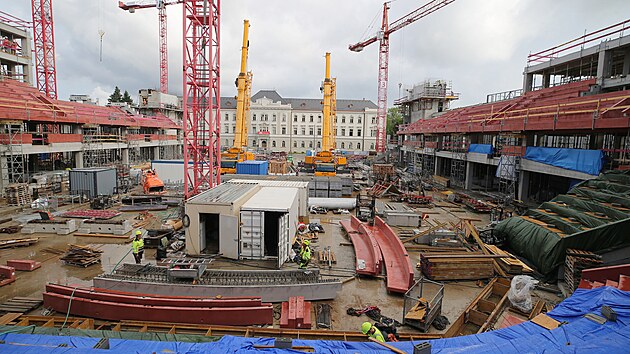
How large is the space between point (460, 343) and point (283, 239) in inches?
277

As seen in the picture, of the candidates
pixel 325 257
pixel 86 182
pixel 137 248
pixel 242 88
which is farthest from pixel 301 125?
pixel 137 248

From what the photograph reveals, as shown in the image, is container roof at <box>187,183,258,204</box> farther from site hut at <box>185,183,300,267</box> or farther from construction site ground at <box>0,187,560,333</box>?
construction site ground at <box>0,187,560,333</box>

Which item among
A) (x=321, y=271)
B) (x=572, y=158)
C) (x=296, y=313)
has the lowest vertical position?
(x=321, y=271)

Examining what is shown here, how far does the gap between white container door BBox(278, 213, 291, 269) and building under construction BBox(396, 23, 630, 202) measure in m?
16.6

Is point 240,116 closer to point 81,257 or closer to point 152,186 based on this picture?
point 152,186

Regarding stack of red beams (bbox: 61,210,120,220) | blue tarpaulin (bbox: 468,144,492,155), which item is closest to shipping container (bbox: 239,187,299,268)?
stack of red beams (bbox: 61,210,120,220)

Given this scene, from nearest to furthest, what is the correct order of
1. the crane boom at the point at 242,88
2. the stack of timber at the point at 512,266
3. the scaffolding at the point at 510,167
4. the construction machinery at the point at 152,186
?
the stack of timber at the point at 512,266 < the scaffolding at the point at 510,167 < the construction machinery at the point at 152,186 < the crane boom at the point at 242,88

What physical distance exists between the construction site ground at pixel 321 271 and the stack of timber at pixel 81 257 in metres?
0.20

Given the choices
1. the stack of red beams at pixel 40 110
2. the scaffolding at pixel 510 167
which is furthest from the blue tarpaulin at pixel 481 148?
the stack of red beams at pixel 40 110

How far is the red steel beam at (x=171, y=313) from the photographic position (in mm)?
8656

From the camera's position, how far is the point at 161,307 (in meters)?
8.72

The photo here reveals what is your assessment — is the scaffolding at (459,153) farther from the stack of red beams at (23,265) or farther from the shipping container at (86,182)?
the stack of red beams at (23,265)

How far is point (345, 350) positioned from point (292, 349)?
105 centimetres

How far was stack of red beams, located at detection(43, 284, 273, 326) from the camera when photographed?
8.67 m
